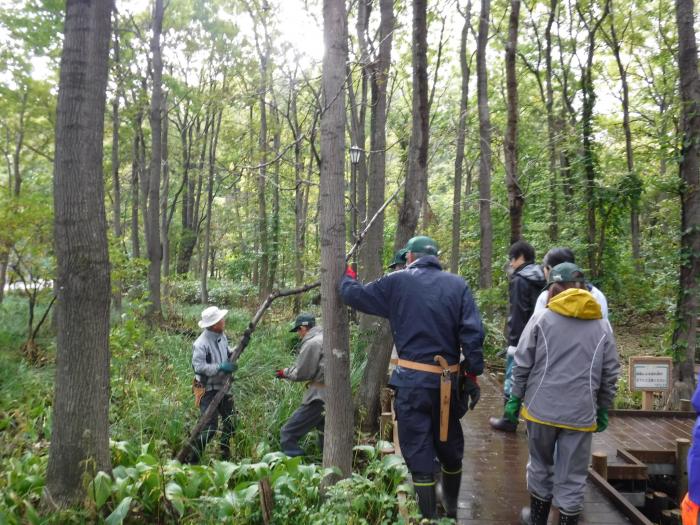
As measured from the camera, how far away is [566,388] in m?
3.37

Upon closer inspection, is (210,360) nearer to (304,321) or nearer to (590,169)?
(304,321)

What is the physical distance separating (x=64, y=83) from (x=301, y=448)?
470 centimetres

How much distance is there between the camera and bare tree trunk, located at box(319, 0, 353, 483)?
3.68 meters

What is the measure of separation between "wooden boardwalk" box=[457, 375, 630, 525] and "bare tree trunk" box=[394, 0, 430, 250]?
8.15ft

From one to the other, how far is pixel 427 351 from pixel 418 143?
3496 millimetres

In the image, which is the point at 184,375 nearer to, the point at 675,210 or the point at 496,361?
the point at 496,361

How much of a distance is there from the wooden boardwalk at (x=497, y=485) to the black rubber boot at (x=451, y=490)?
0.10 meters

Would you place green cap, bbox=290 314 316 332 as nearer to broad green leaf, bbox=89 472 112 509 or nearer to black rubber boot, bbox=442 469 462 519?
black rubber boot, bbox=442 469 462 519

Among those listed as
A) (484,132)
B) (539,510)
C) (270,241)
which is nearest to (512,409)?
(539,510)

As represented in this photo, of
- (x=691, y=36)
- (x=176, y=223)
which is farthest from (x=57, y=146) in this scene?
(x=176, y=223)

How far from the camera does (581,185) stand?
12.2 metres

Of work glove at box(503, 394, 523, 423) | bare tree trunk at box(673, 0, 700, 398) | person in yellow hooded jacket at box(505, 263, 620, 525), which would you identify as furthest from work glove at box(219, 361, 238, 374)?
bare tree trunk at box(673, 0, 700, 398)

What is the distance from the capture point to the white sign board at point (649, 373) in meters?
6.76

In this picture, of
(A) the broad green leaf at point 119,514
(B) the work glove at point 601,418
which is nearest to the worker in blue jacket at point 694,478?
(B) the work glove at point 601,418
